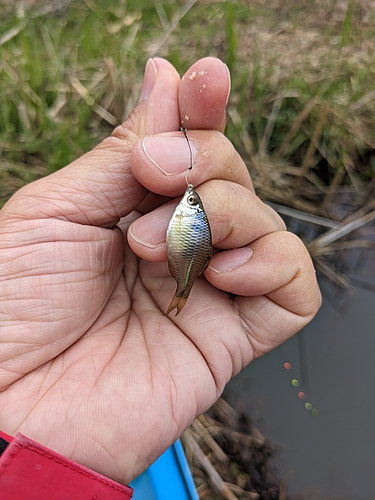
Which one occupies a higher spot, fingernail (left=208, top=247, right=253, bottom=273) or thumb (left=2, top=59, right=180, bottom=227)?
thumb (left=2, top=59, right=180, bottom=227)

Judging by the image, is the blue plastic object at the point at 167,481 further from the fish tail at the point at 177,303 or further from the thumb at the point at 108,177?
the thumb at the point at 108,177

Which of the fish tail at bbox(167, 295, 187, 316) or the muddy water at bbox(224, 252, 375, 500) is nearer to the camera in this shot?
the fish tail at bbox(167, 295, 187, 316)

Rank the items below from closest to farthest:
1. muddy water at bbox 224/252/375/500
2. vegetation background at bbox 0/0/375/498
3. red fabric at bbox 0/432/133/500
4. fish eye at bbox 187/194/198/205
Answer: red fabric at bbox 0/432/133/500 < fish eye at bbox 187/194/198/205 < muddy water at bbox 224/252/375/500 < vegetation background at bbox 0/0/375/498

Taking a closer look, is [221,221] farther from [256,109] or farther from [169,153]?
[256,109]

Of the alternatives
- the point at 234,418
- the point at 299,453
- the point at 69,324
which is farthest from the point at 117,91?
the point at 299,453

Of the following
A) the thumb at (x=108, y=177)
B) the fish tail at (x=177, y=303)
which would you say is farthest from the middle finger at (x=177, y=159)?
the fish tail at (x=177, y=303)

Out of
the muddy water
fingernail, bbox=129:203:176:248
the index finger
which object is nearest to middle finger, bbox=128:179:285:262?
fingernail, bbox=129:203:176:248

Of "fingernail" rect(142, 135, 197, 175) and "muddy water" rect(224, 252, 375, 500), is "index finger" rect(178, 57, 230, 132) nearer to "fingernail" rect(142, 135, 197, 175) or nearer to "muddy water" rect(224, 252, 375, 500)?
"fingernail" rect(142, 135, 197, 175)
